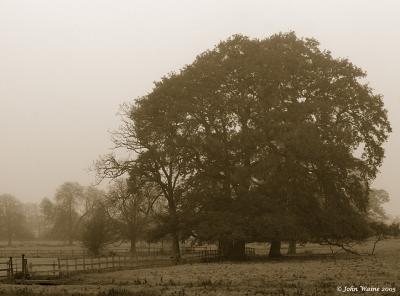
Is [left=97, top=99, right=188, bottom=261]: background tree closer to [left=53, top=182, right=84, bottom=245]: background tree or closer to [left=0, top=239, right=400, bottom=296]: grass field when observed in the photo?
[left=0, top=239, right=400, bottom=296]: grass field

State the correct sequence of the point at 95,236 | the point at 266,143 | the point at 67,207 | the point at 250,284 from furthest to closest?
the point at 67,207, the point at 95,236, the point at 266,143, the point at 250,284

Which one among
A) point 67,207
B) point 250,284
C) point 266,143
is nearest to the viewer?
point 250,284

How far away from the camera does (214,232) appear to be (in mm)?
39875

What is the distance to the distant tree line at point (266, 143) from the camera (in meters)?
40.6

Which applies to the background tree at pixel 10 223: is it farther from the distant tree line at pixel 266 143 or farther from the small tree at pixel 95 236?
the distant tree line at pixel 266 143

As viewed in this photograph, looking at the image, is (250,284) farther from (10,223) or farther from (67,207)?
(10,223)

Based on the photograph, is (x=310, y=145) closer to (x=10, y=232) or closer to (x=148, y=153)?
(x=148, y=153)

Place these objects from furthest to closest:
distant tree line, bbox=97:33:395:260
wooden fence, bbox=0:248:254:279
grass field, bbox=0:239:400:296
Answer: distant tree line, bbox=97:33:395:260 < wooden fence, bbox=0:248:254:279 < grass field, bbox=0:239:400:296

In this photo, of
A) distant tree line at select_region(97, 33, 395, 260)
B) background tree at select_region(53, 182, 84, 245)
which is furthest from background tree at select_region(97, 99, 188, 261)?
background tree at select_region(53, 182, 84, 245)

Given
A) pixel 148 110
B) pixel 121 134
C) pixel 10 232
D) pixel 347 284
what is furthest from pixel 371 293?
pixel 10 232

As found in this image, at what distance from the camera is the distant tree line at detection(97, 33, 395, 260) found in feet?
133

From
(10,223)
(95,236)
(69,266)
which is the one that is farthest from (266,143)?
(10,223)

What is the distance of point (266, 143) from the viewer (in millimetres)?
41938

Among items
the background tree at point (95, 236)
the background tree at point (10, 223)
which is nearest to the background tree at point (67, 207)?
the background tree at point (10, 223)
